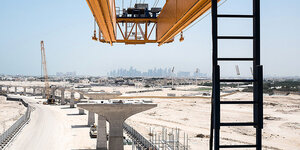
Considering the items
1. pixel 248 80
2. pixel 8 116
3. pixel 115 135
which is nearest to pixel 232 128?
pixel 115 135

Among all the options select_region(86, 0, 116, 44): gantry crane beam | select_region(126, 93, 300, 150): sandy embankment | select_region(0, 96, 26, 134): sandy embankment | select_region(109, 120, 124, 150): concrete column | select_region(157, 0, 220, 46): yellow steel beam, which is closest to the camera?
select_region(86, 0, 116, 44): gantry crane beam

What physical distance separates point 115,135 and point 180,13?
51.7ft

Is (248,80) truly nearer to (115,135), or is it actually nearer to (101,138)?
(115,135)

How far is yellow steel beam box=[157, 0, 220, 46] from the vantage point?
437 inches

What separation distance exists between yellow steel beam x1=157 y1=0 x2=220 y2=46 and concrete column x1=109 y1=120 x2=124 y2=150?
1049 cm

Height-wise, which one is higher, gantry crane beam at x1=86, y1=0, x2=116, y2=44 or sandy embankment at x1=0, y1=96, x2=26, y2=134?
gantry crane beam at x1=86, y1=0, x2=116, y2=44

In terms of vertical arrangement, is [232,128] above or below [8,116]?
Result: above

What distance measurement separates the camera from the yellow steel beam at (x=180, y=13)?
437 inches

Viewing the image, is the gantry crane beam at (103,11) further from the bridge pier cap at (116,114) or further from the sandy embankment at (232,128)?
the sandy embankment at (232,128)

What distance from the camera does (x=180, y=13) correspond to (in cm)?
1337

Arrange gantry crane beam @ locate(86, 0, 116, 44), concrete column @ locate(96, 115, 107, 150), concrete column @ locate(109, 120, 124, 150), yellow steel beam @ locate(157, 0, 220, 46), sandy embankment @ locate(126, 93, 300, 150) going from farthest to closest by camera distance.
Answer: sandy embankment @ locate(126, 93, 300, 150), concrete column @ locate(96, 115, 107, 150), concrete column @ locate(109, 120, 124, 150), yellow steel beam @ locate(157, 0, 220, 46), gantry crane beam @ locate(86, 0, 116, 44)

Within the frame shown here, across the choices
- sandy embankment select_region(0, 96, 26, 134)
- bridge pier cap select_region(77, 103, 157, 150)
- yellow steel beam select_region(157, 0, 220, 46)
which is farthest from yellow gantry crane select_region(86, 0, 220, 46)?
sandy embankment select_region(0, 96, 26, 134)

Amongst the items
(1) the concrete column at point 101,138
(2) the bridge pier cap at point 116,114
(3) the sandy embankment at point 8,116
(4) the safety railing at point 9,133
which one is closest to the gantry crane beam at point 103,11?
(2) the bridge pier cap at point 116,114

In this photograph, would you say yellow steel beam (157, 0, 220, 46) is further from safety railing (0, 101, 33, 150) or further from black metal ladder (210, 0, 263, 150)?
safety railing (0, 101, 33, 150)
